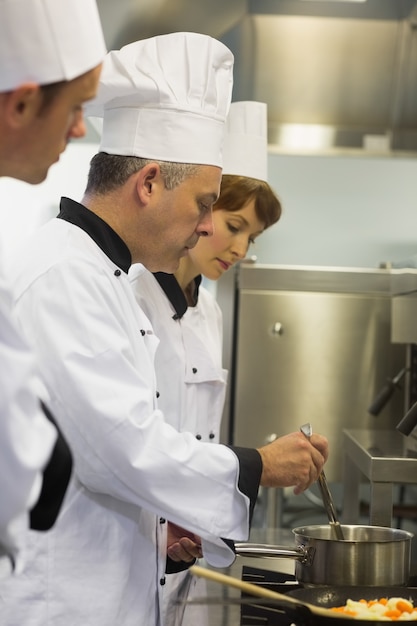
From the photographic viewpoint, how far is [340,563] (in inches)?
56.8

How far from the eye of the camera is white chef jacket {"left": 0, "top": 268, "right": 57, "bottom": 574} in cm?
83

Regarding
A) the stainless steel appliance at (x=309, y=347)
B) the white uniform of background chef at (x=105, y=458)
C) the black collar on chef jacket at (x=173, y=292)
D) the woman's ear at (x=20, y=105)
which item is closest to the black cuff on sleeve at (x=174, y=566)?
the white uniform of background chef at (x=105, y=458)

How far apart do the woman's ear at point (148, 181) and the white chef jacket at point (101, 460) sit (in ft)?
0.39

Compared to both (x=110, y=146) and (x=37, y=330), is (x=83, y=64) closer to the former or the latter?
(x=37, y=330)

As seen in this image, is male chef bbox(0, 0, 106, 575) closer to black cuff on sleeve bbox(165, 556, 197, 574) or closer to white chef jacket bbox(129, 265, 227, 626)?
black cuff on sleeve bbox(165, 556, 197, 574)

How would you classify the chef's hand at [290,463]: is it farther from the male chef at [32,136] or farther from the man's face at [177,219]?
the male chef at [32,136]

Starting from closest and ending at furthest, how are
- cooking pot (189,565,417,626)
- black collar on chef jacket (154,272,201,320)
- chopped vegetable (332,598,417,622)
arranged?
cooking pot (189,565,417,626)
chopped vegetable (332,598,417,622)
black collar on chef jacket (154,272,201,320)

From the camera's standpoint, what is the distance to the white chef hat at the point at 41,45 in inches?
35.7

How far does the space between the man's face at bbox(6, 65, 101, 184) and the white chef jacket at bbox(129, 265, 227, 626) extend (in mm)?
992

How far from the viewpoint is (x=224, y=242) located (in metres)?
2.15

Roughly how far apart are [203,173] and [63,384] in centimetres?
47

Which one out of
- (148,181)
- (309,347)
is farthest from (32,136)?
(309,347)

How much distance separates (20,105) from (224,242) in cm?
127

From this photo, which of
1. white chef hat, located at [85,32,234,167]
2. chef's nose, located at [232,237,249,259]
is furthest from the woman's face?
white chef hat, located at [85,32,234,167]
